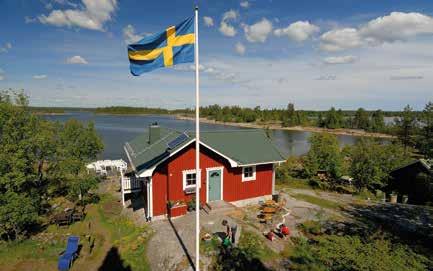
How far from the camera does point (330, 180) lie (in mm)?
27594

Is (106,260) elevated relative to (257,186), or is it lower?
lower

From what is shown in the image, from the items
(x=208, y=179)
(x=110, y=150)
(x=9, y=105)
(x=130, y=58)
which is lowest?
(x=110, y=150)

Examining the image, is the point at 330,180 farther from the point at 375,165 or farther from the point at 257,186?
the point at 257,186

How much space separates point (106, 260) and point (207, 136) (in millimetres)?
9108

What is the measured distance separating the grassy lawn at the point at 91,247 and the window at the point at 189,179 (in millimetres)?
3002

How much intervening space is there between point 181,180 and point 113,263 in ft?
17.2

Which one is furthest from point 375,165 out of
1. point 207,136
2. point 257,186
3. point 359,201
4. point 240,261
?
point 240,261

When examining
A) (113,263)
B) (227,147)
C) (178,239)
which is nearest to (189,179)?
(227,147)

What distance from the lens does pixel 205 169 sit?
1538 centimetres

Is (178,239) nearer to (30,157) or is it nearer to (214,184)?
(214,184)

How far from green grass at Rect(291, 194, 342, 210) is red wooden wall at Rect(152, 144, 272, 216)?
4118 millimetres

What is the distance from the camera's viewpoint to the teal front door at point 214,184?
15672 millimetres

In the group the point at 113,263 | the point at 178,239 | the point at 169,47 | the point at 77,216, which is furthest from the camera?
the point at 77,216

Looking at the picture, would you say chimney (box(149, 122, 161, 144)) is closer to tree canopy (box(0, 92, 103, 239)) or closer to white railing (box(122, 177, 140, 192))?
white railing (box(122, 177, 140, 192))
